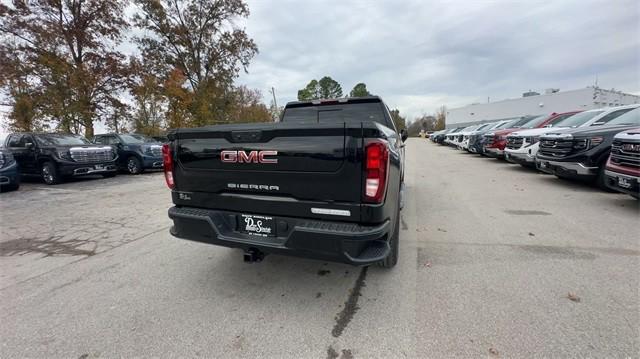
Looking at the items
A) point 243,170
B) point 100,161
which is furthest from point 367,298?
point 100,161

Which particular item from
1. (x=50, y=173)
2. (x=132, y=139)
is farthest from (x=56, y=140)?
(x=132, y=139)

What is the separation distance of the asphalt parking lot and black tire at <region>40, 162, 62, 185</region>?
5661 millimetres

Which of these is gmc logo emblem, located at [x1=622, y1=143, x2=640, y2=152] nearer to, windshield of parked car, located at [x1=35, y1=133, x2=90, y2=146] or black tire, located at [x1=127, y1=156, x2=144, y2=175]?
black tire, located at [x1=127, y1=156, x2=144, y2=175]

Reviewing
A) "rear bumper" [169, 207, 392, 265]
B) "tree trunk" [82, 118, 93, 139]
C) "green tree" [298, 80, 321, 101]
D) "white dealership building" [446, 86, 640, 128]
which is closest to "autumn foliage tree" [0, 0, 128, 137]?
"tree trunk" [82, 118, 93, 139]

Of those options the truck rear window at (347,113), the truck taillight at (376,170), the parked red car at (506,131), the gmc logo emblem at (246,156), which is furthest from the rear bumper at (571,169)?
the gmc logo emblem at (246,156)

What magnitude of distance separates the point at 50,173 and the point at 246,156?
1084 cm

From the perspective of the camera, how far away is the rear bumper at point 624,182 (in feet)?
14.5

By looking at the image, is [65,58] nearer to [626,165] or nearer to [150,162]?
[150,162]

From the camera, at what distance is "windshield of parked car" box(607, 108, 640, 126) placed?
6.18 metres

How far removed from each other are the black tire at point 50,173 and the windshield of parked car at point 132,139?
2.82 m

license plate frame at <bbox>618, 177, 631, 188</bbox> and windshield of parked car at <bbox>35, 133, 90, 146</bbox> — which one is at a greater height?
windshield of parked car at <bbox>35, 133, 90, 146</bbox>

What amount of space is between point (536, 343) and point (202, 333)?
8.04ft

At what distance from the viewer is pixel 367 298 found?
2.60 metres

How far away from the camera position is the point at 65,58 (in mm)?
14789
